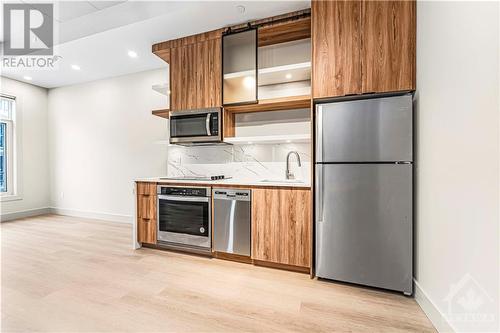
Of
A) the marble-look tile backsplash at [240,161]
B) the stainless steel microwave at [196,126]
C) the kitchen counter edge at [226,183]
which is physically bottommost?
the kitchen counter edge at [226,183]

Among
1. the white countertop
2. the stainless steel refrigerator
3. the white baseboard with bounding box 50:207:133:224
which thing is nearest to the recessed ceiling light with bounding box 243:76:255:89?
the stainless steel refrigerator

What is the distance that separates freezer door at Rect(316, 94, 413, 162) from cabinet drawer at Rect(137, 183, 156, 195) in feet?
6.86

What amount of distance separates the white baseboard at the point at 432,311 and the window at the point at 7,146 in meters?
6.78

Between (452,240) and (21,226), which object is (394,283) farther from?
(21,226)

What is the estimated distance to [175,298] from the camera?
1.98 meters

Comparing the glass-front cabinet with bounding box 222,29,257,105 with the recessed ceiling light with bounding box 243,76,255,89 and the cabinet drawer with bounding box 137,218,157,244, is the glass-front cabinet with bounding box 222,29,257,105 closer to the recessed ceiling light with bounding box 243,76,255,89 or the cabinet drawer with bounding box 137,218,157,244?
the recessed ceiling light with bounding box 243,76,255,89

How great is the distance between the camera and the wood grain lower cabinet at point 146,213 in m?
3.10

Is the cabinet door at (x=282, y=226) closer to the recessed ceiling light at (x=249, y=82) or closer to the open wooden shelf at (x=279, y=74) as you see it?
the recessed ceiling light at (x=249, y=82)

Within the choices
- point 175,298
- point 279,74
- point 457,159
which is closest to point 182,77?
point 279,74

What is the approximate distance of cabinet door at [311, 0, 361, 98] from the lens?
218cm

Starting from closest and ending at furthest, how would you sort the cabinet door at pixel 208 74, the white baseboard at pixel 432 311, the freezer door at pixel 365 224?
the white baseboard at pixel 432 311 < the freezer door at pixel 365 224 < the cabinet door at pixel 208 74

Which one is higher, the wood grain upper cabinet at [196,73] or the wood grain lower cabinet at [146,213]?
the wood grain upper cabinet at [196,73]

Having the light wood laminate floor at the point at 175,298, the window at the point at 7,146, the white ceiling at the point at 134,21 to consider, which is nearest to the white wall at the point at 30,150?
the window at the point at 7,146

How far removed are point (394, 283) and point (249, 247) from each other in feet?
4.41
